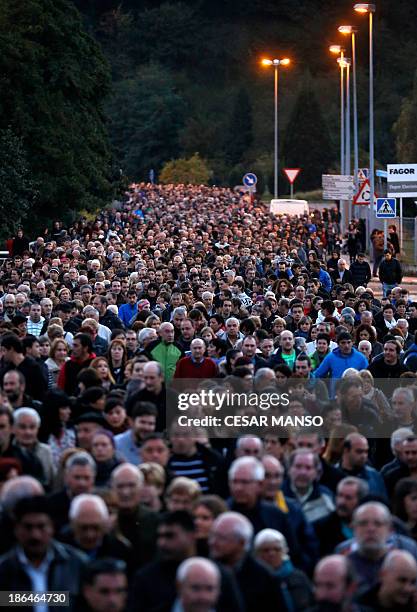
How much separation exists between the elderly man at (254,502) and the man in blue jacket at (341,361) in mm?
8242

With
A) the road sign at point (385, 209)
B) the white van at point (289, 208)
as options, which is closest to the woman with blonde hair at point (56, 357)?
the road sign at point (385, 209)

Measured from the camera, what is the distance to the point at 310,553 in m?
11.5

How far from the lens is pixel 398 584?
31.4 ft

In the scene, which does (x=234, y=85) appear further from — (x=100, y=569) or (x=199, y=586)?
(x=199, y=586)

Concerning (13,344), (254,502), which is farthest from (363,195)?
(254,502)

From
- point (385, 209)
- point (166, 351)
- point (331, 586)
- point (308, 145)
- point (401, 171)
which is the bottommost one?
point (331, 586)

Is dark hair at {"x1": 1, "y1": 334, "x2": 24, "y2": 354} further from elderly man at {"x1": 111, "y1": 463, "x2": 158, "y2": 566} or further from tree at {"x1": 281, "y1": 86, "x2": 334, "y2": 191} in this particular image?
tree at {"x1": 281, "y1": 86, "x2": 334, "y2": 191}

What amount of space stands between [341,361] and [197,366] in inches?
71.2

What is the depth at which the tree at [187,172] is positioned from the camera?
4857 inches

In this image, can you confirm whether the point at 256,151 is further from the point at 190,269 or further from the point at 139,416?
the point at 139,416

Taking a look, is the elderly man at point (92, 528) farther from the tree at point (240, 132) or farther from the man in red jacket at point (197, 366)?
the tree at point (240, 132)

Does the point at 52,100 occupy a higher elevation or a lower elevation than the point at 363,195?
higher

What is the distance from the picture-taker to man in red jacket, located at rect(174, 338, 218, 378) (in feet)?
60.8

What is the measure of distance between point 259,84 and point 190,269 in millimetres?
117059
